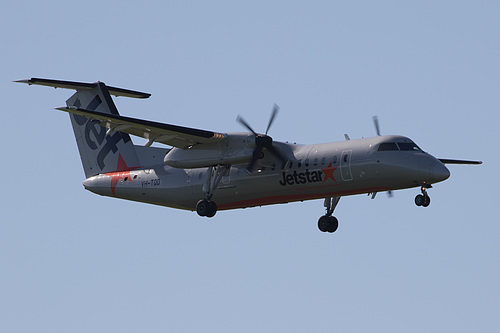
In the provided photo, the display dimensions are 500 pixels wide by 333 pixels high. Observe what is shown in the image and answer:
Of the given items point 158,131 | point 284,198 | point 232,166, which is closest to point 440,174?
point 284,198

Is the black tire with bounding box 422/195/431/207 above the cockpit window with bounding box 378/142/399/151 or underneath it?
underneath

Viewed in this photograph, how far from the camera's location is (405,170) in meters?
30.3

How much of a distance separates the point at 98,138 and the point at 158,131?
6423 mm

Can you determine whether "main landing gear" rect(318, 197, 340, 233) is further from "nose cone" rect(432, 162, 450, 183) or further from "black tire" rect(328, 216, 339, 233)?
"nose cone" rect(432, 162, 450, 183)

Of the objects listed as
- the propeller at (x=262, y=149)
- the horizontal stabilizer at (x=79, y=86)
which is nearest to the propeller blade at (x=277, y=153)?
the propeller at (x=262, y=149)

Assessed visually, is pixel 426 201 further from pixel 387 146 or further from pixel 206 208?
pixel 206 208

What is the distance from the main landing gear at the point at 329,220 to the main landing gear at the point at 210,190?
14.4ft

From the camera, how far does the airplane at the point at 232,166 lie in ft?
101

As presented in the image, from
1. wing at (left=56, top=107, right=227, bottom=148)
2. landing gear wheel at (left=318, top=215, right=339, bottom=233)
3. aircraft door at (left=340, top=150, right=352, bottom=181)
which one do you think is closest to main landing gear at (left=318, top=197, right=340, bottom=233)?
landing gear wheel at (left=318, top=215, right=339, bottom=233)

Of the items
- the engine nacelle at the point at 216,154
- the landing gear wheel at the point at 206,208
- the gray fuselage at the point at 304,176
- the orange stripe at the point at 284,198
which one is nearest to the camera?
the gray fuselage at the point at 304,176

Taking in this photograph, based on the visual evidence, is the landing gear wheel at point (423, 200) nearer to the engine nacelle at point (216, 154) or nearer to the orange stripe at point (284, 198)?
the orange stripe at point (284, 198)

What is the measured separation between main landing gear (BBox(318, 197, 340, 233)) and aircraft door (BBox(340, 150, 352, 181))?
3.92 metres

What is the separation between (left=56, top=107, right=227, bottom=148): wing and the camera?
31.8 meters

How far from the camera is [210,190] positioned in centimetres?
3366
